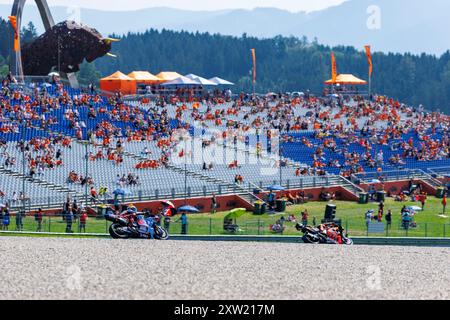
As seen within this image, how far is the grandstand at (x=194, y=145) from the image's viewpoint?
51.6 m

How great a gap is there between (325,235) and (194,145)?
78.3 ft

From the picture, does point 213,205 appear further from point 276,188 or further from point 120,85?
point 120,85

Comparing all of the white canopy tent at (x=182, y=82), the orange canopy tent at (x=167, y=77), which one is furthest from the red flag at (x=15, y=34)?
the orange canopy tent at (x=167, y=77)

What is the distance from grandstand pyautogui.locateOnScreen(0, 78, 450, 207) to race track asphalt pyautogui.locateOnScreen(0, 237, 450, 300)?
14358 millimetres

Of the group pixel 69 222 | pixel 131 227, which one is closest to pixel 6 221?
pixel 69 222

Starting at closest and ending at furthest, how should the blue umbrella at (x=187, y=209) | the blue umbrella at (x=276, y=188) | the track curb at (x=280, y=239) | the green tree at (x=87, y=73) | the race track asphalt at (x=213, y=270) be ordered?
1. the race track asphalt at (x=213, y=270)
2. the track curb at (x=280, y=239)
3. the blue umbrella at (x=187, y=209)
4. the blue umbrella at (x=276, y=188)
5. the green tree at (x=87, y=73)

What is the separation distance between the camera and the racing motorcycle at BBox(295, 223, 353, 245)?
36.7 metres

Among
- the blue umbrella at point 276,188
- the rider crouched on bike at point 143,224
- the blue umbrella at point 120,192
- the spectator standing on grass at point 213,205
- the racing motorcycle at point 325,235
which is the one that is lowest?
the spectator standing on grass at point 213,205

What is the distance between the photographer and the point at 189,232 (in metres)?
38.4

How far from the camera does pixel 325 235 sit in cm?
3675

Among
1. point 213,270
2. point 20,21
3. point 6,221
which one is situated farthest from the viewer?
point 20,21

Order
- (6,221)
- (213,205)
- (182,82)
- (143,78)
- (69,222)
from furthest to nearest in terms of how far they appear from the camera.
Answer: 1. (143,78)
2. (182,82)
3. (213,205)
4. (6,221)
5. (69,222)

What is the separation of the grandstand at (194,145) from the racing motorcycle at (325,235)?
525 inches

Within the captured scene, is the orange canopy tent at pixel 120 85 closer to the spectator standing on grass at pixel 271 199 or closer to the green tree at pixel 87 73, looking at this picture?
the spectator standing on grass at pixel 271 199
